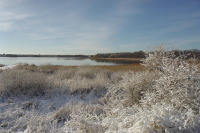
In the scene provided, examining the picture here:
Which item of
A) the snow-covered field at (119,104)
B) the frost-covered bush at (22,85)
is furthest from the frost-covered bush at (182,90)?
the frost-covered bush at (22,85)

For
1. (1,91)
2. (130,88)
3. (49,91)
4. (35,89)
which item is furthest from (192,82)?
(1,91)

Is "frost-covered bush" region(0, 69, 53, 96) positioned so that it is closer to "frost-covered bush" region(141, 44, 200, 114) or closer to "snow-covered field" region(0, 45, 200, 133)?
"snow-covered field" region(0, 45, 200, 133)

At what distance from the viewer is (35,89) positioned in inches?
232

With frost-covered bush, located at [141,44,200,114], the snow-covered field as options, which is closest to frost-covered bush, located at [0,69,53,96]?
the snow-covered field

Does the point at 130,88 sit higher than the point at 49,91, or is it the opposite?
the point at 130,88

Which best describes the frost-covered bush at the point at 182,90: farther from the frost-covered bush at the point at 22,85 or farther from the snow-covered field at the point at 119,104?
the frost-covered bush at the point at 22,85

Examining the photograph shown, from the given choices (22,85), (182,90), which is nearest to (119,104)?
(182,90)

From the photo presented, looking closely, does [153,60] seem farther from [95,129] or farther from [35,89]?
[35,89]

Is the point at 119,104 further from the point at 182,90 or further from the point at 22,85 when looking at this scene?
the point at 22,85

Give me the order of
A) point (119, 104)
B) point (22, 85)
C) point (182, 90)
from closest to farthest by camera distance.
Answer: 1. point (182, 90)
2. point (119, 104)
3. point (22, 85)

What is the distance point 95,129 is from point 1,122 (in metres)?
3.28

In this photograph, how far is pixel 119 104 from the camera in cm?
396

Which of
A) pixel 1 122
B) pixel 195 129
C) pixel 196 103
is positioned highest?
pixel 196 103

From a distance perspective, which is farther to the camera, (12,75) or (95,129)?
(12,75)
